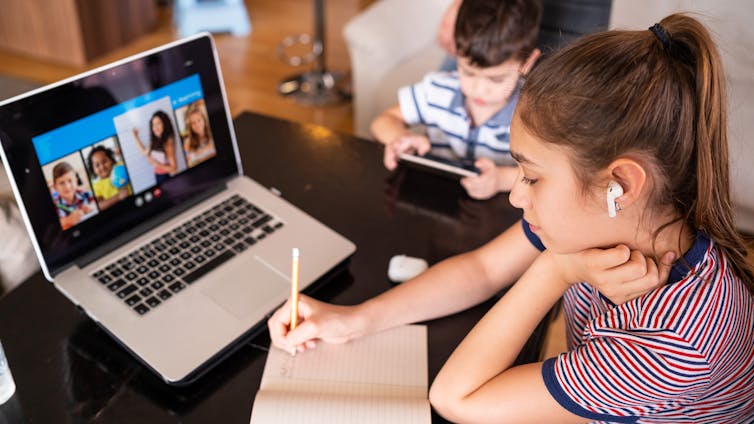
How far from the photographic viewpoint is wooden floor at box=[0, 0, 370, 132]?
299 centimetres

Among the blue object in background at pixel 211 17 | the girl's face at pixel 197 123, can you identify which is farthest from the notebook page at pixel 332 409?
the blue object in background at pixel 211 17

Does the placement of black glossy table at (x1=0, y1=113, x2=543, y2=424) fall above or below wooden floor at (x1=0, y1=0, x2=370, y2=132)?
above

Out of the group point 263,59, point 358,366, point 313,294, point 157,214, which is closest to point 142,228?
point 157,214

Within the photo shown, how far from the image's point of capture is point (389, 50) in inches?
86.7

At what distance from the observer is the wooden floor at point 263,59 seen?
299 cm

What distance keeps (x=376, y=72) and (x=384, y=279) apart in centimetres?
134

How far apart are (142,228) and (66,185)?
0.14 metres

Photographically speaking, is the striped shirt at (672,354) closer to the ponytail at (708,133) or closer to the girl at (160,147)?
the ponytail at (708,133)

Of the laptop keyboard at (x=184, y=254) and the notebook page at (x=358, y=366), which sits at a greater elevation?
the laptop keyboard at (x=184, y=254)

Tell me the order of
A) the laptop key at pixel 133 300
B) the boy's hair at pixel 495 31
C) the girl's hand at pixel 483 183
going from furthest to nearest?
1. the boy's hair at pixel 495 31
2. the girl's hand at pixel 483 183
3. the laptop key at pixel 133 300

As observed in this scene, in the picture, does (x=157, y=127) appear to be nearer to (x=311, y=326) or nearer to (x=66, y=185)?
(x=66, y=185)

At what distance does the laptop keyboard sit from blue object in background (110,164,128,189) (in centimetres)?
9

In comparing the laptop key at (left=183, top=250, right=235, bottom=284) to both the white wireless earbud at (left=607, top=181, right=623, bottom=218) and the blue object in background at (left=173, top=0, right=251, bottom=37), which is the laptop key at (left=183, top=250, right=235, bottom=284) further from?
the blue object in background at (left=173, top=0, right=251, bottom=37)

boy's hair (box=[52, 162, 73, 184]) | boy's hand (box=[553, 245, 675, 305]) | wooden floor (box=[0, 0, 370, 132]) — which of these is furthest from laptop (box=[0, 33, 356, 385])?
wooden floor (box=[0, 0, 370, 132])
